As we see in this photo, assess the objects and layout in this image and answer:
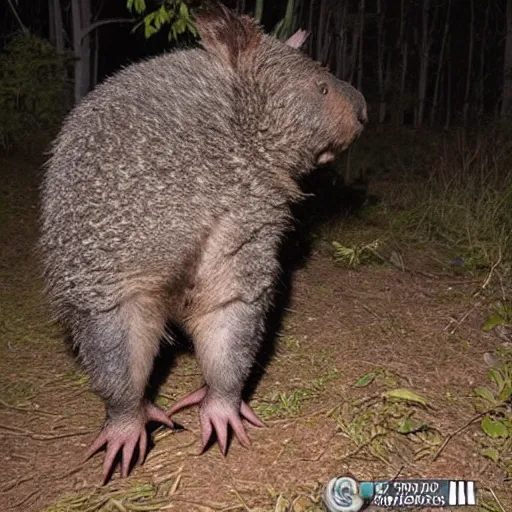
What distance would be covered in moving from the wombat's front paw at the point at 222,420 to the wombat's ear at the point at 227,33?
5.20 ft

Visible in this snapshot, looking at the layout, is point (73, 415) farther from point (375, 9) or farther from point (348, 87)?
point (375, 9)

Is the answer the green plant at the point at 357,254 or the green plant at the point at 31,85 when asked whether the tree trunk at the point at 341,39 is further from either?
the green plant at the point at 357,254

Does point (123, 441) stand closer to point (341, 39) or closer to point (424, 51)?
point (341, 39)

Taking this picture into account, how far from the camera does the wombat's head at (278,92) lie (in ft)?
10.9

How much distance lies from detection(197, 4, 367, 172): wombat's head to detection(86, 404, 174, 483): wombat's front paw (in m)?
1.40

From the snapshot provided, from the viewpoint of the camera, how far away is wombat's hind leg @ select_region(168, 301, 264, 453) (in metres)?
3.26

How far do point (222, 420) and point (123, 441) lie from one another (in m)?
0.45

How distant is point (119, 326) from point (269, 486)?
36.0 inches

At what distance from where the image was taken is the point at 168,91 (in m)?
3.26

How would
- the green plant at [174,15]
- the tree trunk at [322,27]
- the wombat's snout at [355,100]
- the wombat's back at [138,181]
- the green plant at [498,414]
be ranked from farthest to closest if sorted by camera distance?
the tree trunk at [322,27] < the green plant at [174,15] < the wombat's snout at [355,100] < the green plant at [498,414] < the wombat's back at [138,181]

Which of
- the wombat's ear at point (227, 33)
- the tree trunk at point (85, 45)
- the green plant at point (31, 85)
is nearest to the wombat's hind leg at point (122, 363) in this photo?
the wombat's ear at point (227, 33)

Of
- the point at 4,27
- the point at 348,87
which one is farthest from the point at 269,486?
the point at 4,27

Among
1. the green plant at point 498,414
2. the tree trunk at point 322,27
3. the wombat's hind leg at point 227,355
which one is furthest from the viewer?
the tree trunk at point 322,27

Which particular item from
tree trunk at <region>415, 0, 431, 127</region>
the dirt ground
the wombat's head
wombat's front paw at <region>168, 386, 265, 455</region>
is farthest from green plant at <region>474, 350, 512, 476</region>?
tree trunk at <region>415, 0, 431, 127</region>
